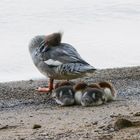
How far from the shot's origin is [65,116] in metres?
6.67

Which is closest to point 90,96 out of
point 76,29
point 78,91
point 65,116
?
point 78,91

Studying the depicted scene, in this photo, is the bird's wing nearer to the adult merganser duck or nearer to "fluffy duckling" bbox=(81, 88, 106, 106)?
the adult merganser duck

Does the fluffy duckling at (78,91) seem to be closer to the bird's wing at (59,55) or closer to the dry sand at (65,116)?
the dry sand at (65,116)

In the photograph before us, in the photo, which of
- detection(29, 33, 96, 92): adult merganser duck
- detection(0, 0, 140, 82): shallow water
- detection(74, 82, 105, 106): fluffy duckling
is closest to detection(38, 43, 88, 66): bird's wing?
detection(29, 33, 96, 92): adult merganser duck

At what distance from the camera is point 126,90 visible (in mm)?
8227

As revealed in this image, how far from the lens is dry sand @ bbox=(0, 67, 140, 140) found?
559 centimetres

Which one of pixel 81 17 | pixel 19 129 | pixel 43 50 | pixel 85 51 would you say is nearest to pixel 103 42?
pixel 85 51

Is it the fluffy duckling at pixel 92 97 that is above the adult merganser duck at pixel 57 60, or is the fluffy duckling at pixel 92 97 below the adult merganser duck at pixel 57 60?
below

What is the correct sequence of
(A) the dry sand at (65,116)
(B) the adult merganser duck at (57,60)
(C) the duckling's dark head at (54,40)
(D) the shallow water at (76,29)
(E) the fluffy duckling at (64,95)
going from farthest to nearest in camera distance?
1. (D) the shallow water at (76,29)
2. (C) the duckling's dark head at (54,40)
3. (B) the adult merganser duck at (57,60)
4. (E) the fluffy duckling at (64,95)
5. (A) the dry sand at (65,116)

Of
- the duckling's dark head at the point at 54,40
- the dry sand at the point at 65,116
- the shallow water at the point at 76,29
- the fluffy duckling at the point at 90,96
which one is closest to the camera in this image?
the dry sand at the point at 65,116

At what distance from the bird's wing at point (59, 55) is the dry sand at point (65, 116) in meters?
0.44

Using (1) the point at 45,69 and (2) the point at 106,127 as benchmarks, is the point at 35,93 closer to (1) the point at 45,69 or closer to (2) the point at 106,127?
(1) the point at 45,69

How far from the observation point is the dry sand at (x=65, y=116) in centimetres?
559

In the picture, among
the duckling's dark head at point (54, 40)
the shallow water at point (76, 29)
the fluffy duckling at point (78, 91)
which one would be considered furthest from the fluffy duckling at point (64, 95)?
the shallow water at point (76, 29)
